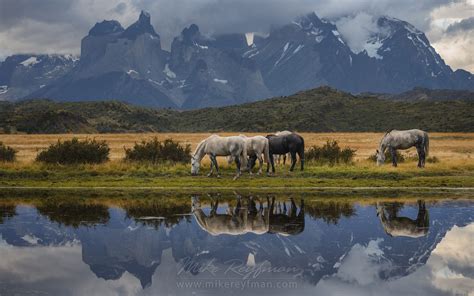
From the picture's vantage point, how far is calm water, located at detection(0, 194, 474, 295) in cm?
1380

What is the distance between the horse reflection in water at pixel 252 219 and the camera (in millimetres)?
19844

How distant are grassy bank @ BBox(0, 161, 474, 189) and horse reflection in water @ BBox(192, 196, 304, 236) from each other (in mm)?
5928

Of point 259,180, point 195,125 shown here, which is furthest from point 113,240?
point 195,125

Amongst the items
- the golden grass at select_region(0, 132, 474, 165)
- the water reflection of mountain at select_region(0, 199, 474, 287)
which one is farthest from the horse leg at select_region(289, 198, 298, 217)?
the golden grass at select_region(0, 132, 474, 165)

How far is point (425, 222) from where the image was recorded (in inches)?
838

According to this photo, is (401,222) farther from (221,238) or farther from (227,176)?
(227,176)

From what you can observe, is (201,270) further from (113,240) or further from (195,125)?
(195,125)

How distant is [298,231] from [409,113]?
132 metres

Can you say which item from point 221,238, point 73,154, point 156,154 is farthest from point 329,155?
point 221,238

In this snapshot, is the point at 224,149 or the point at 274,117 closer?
the point at 224,149

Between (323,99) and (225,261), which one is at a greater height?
(323,99)

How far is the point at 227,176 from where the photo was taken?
3356 centimetres

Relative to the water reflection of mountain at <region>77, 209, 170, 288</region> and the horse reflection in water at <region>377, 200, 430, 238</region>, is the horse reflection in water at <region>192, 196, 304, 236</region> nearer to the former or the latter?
the water reflection of mountain at <region>77, 209, 170, 288</region>

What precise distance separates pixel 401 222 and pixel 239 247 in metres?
6.85
